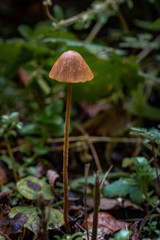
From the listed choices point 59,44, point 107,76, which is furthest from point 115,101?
point 59,44

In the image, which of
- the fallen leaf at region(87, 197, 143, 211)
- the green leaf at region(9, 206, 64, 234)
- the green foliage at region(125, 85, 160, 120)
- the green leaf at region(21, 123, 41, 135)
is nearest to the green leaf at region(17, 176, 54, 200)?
the green leaf at region(9, 206, 64, 234)

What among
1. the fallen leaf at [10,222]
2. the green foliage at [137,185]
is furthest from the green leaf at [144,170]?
the fallen leaf at [10,222]

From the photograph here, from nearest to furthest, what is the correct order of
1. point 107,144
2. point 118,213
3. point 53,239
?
Answer: point 53,239 < point 118,213 < point 107,144

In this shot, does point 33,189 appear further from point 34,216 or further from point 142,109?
point 142,109

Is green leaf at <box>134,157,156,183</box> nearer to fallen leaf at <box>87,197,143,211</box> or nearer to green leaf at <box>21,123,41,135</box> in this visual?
fallen leaf at <box>87,197,143,211</box>

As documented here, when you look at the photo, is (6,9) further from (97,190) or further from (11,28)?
(97,190)

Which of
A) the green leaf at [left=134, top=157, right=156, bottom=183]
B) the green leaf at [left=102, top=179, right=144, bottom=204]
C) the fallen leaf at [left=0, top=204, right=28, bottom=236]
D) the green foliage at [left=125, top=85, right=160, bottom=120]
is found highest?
the green foliage at [left=125, top=85, right=160, bottom=120]

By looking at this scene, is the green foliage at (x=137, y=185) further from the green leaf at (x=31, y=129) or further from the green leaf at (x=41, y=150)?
the green leaf at (x=31, y=129)
